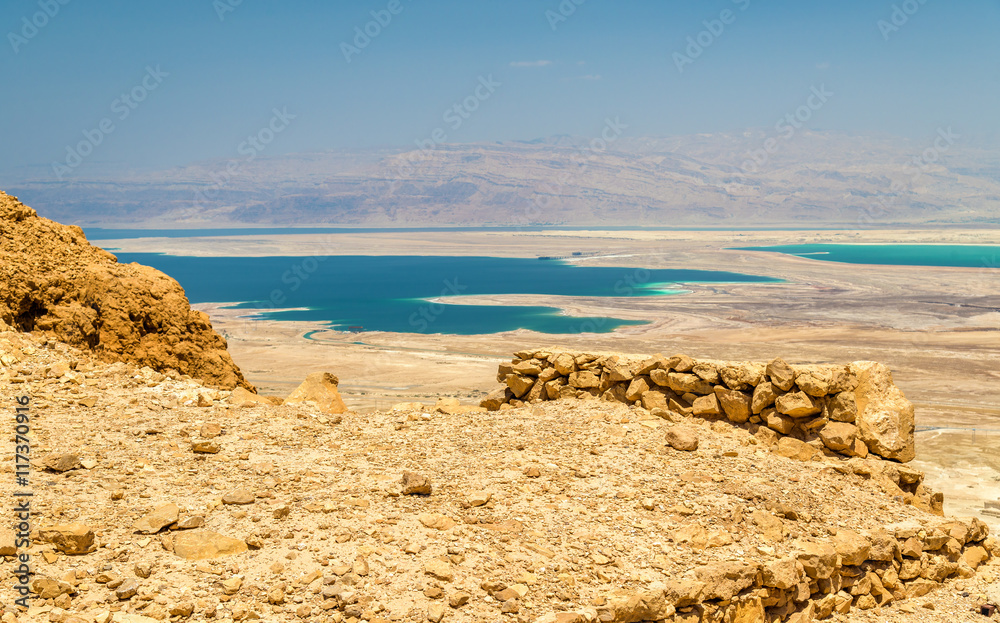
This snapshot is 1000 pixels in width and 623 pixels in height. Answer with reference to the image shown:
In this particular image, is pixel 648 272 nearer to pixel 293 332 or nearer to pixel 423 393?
pixel 293 332

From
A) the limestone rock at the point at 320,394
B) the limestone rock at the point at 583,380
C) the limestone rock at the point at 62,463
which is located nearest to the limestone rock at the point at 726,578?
the limestone rock at the point at 583,380

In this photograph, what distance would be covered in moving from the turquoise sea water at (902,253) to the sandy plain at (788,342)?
6878 mm

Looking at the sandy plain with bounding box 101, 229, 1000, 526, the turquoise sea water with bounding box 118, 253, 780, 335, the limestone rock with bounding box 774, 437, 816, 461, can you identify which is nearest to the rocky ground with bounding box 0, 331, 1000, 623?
the limestone rock with bounding box 774, 437, 816, 461

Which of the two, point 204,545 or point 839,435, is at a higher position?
point 839,435

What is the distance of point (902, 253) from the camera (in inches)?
4397

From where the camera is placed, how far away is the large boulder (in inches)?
316

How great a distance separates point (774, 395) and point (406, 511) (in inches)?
171

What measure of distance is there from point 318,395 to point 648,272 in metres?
80.9

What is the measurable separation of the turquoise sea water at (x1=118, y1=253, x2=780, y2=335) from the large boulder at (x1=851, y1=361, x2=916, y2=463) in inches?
1643

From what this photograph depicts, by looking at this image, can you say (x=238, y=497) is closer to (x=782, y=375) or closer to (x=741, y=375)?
(x=741, y=375)

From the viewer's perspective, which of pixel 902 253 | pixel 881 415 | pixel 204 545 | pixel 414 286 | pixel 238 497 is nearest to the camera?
pixel 204 545

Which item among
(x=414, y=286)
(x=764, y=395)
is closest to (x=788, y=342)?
(x=764, y=395)

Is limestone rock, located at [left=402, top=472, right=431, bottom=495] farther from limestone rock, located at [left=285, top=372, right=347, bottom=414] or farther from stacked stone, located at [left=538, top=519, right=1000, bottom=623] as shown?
limestone rock, located at [left=285, top=372, right=347, bottom=414]

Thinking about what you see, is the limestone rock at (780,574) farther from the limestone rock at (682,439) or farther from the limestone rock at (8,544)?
the limestone rock at (8,544)
